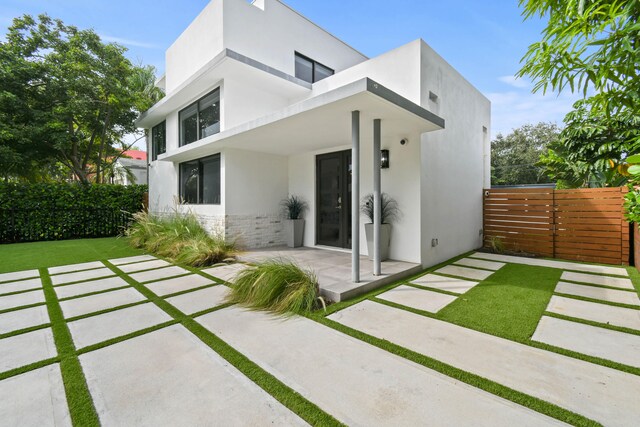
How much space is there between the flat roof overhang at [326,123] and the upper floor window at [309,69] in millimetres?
3194

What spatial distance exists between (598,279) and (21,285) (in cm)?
985

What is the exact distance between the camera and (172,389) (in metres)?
2.03

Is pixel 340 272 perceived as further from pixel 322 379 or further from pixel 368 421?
pixel 368 421

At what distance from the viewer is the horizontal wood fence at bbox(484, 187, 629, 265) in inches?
248

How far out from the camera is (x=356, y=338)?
9.13ft

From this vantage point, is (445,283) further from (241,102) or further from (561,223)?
(241,102)

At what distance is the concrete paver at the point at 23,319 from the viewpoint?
9.99 feet

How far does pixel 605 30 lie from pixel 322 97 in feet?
9.37

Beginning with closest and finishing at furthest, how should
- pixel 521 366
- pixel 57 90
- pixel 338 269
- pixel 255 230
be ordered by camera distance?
pixel 521 366, pixel 338 269, pixel 255 230, pixel 57 90

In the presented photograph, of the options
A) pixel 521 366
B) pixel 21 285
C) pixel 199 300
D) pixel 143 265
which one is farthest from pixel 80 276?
pixel 521 366

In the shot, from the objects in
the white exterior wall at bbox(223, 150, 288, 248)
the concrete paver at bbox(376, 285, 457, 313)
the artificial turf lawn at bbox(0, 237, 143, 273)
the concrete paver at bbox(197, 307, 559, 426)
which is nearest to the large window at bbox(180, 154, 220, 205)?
the white exterior wall at bbox(223, 150, 288, 248)

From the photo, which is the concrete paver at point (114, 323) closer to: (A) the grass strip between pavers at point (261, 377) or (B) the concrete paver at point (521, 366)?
(A) the grass strip between pavers at point (261, 377)

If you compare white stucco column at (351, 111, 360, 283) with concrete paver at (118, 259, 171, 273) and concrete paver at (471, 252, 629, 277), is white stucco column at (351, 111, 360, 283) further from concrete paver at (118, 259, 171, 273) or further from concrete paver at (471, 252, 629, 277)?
concrete paver at (471, 252, 629, 277)

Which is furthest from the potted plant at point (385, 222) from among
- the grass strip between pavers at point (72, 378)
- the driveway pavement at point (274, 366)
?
the grass strip between pavers at point (72, 378)
